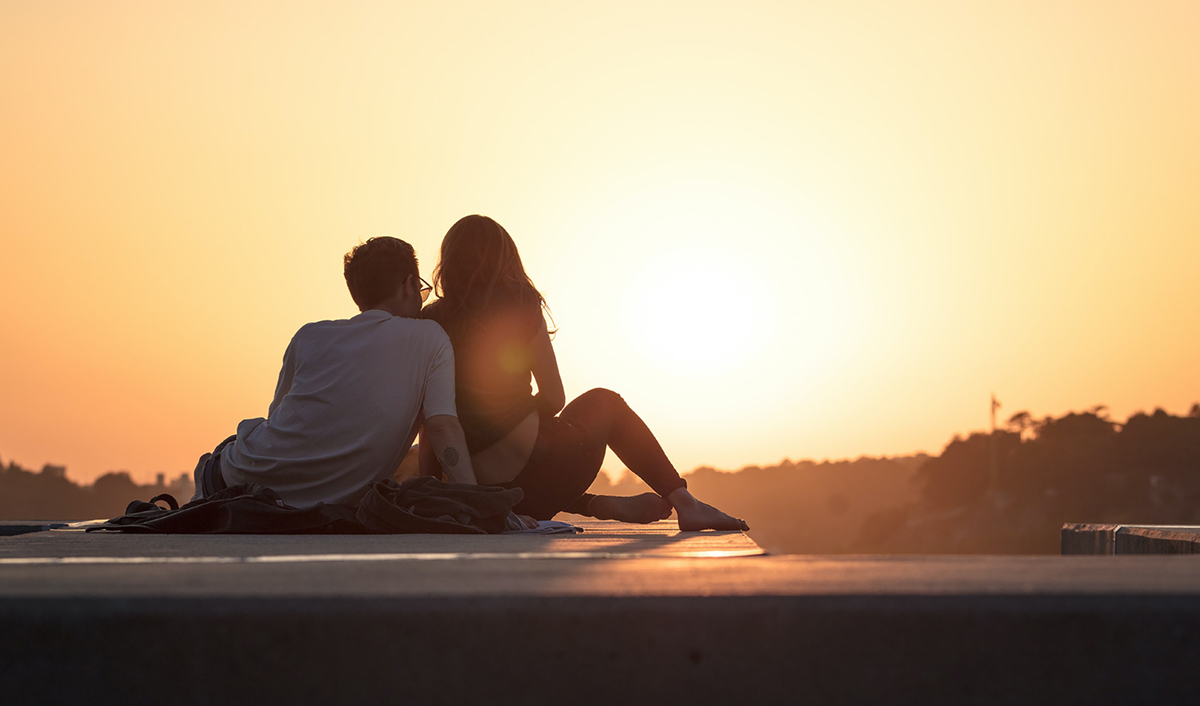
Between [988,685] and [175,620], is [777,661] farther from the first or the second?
[175,620]

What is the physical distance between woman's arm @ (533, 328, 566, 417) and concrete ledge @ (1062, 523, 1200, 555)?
115 inches

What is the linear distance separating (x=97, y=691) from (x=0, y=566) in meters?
0.75

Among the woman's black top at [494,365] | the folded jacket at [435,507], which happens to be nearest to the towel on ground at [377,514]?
the folded jacket at [435,507]

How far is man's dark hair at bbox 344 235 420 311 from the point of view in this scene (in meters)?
4.42

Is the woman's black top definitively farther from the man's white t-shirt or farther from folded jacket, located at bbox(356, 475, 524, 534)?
folded jacket, located at bbox(356, 475, 524, 534)

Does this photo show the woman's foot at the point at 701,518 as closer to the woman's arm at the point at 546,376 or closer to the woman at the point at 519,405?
the woman at the point at 519,405

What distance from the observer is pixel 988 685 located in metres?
1.38

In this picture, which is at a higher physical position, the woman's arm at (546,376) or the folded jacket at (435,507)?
the woman's arm at (546,376)

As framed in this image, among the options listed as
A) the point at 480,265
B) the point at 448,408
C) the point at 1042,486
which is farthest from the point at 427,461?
the point at 1042,486

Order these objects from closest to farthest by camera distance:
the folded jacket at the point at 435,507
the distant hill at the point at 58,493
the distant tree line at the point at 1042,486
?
the folded jacket at the point at 435,507, the distant tree line at the point at 1042,486, the distant hill at the point at 58,493

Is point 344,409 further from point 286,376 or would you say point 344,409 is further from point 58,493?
point 58,493

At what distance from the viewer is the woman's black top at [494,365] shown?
4.66 meters

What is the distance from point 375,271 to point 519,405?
886mm

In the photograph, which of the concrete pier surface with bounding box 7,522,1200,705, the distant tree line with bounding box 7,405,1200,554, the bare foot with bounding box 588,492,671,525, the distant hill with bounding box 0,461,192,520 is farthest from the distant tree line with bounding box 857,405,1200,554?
the distant hill with bounding box 0,461,192,520
